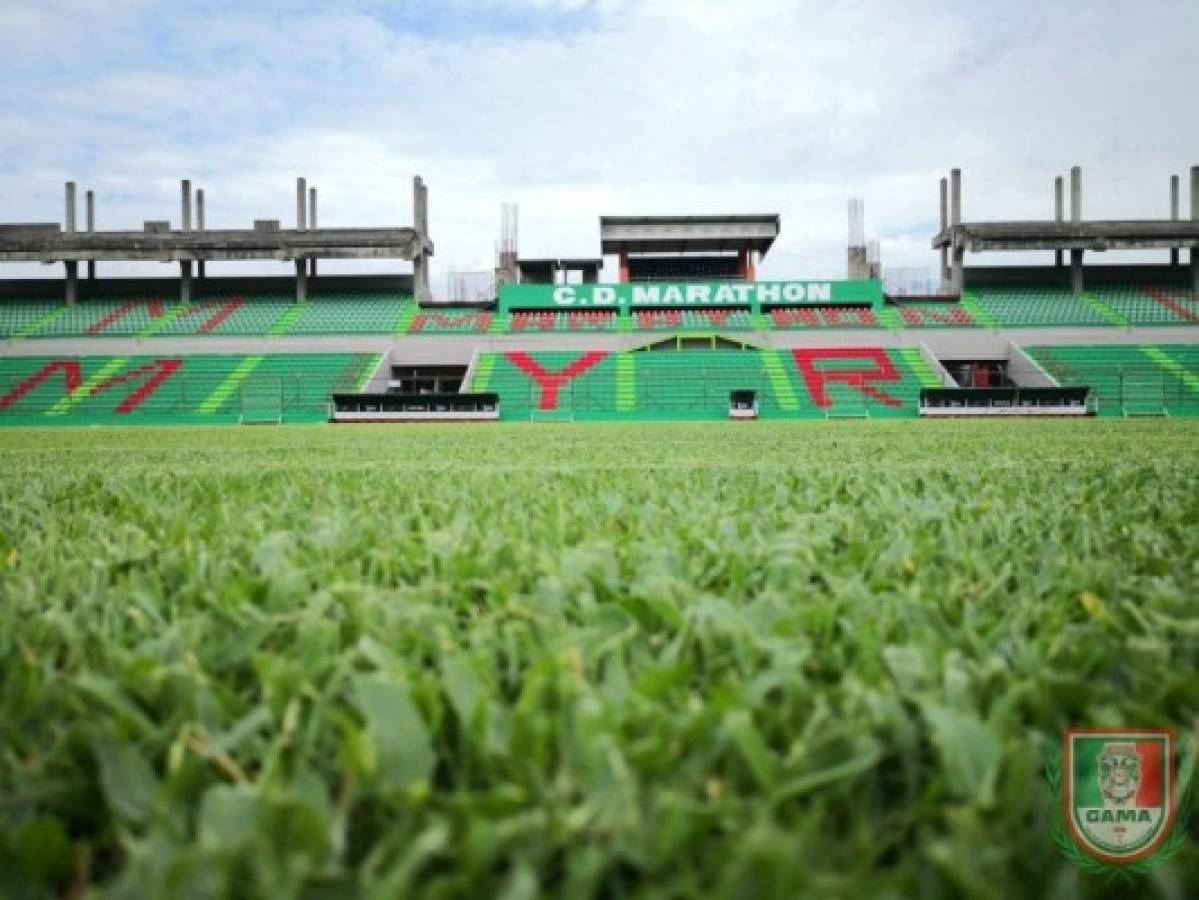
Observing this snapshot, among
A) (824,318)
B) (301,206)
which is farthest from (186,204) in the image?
(824,318)

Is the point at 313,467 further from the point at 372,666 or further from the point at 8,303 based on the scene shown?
the point at 8,303

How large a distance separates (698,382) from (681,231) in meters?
8.68

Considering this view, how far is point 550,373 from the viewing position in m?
23.6

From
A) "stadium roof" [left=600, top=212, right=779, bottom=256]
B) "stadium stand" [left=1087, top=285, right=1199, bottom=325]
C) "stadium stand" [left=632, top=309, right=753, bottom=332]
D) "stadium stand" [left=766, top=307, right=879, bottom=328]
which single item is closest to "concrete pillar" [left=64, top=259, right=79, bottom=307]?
"stadium roof" [left=600, top=212, right=779, bottom=256]

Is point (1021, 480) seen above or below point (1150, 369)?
below

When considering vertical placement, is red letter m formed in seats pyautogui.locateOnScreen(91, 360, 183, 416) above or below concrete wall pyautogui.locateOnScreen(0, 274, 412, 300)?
below

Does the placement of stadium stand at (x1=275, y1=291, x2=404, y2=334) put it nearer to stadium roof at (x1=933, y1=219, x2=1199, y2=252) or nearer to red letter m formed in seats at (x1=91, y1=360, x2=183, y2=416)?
red letter m formed in seats at (x1=91, y1=360, x2=183, y2=416)

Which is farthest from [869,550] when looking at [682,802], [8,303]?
[8,303]

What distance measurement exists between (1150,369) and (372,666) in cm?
2681

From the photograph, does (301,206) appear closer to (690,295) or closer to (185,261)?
(185,261)

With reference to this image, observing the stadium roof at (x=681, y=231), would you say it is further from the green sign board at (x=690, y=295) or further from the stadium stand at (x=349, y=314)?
the stadium stand at (x=349, y=314)

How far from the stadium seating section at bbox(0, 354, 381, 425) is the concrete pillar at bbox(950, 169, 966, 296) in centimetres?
1932

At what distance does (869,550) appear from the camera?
1.44 meters

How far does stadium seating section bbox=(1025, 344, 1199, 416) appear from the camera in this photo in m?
19.7
